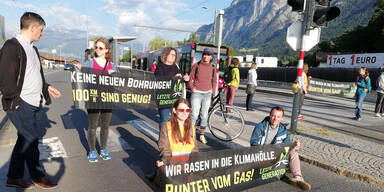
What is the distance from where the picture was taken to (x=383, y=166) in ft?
13.8

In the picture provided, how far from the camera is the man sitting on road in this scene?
11.6 ft

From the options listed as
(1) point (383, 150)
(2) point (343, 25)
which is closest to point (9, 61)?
(1) point (383, 150)

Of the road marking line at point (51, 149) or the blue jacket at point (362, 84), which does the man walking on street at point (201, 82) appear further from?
the blue jacket at point (362, 84)

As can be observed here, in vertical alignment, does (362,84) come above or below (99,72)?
below

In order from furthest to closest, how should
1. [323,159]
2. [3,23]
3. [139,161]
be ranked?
[3,23] → [323,159] → [139,161]

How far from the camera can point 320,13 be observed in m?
5.33

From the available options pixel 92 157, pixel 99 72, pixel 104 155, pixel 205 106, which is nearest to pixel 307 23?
pixel 205 106

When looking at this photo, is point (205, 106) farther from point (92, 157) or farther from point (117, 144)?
point (92, 157)

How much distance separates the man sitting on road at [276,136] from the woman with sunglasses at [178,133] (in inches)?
38.0

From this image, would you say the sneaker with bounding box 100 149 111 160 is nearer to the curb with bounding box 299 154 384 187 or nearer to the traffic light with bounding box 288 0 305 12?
the curb with bounding box 299 154 384 187

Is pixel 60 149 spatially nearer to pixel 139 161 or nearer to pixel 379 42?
pixel 139 161

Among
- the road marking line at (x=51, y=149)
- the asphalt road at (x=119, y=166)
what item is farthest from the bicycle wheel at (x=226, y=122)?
the road marking line at (x=51, y=149)

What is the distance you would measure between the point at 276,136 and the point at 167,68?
2.21 meters

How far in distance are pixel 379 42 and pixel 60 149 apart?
164 feet
